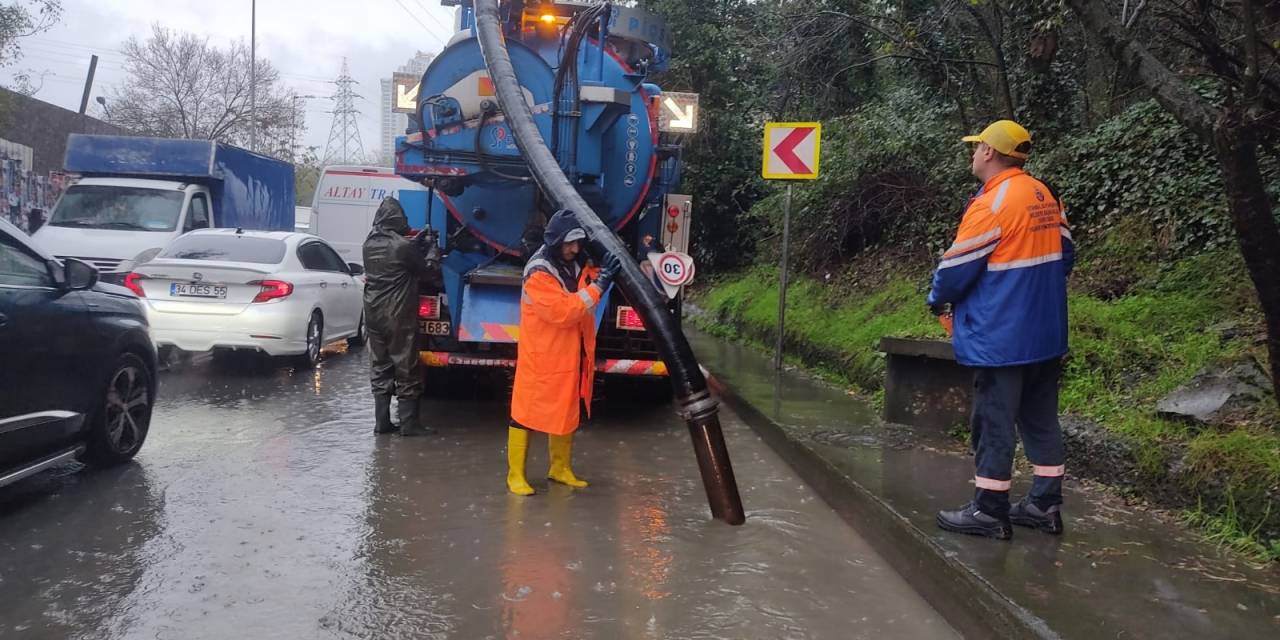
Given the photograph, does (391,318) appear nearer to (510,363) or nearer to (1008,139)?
(510,363)

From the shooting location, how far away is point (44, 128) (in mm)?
32094

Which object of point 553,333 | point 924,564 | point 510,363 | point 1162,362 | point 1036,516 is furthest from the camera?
point 510,363

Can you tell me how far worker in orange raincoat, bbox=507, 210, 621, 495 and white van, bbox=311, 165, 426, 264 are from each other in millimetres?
12328

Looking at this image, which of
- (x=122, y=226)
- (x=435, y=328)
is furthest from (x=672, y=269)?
(x=122, y=226)

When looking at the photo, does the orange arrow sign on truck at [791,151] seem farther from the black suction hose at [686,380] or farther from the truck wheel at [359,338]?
the truck wheel at [359,338]

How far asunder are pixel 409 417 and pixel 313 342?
3620mm

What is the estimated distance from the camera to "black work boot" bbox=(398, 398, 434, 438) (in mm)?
7257

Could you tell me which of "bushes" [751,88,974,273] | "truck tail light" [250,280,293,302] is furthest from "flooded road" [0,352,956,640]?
"bushes" [751,88,974,273]

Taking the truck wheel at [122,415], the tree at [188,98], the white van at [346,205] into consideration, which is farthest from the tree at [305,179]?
Answer: the truck wheel at [122,415]

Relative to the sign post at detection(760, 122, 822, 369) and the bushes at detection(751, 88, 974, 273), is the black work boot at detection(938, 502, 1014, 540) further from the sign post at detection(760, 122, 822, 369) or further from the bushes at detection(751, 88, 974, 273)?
the bushes at detection(751, 88, 974, 273)

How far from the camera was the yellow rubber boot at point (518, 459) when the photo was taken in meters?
5.67

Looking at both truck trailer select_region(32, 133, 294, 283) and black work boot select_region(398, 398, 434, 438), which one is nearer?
black work boot select_region(398, 398, 434, 438)

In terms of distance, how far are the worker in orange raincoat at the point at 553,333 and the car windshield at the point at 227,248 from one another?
18.1 feet

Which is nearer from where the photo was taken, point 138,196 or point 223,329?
point 223,329
